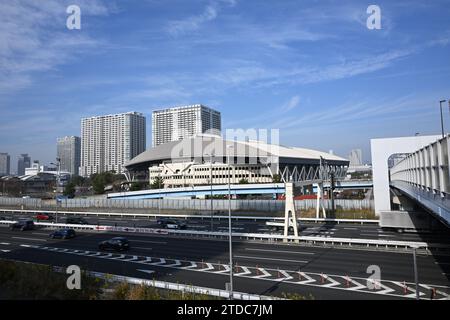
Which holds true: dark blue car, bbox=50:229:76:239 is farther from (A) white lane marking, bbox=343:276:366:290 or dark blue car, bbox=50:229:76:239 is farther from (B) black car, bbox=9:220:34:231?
(A) white lane marking, bbox=343:276:366:290

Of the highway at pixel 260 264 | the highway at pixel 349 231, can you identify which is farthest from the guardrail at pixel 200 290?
the highway at pixel 349 231

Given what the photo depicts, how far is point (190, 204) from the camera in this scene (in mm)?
74938

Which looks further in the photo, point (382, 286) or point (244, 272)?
point (244, 272)

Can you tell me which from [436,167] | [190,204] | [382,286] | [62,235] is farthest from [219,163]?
[436,167]

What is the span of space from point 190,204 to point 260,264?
159 feet

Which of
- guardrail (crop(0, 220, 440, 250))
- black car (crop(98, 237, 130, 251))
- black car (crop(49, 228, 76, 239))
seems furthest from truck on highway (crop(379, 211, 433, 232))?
black car (crop(49, 228, 76, 239))

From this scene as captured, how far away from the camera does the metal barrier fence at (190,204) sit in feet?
210

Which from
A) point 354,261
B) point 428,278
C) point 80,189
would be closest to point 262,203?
point 354,261

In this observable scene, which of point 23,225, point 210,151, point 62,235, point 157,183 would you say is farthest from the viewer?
point 210,151

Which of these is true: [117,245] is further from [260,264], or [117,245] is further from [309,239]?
[309,239]

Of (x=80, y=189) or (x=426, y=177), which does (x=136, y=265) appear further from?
(x=80, y=189)

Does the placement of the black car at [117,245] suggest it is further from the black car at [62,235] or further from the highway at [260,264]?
the black car at [62,235]

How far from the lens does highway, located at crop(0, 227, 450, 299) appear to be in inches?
827
